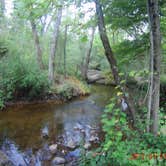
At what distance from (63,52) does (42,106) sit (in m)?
4.49

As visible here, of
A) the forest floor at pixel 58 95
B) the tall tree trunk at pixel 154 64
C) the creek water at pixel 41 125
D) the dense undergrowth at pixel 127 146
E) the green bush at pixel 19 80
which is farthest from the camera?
the forest floor at pixel 58 95

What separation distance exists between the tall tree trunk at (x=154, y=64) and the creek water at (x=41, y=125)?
243cm

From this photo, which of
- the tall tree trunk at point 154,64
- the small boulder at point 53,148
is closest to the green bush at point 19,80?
the small boulder at point 53,148

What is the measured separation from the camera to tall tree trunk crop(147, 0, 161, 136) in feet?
7.42

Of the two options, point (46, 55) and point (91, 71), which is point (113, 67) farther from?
point (91, 71)

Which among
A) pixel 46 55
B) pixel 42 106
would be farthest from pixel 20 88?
pixel 46 55

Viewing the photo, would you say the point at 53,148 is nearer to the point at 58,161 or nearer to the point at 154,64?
the point at 58,161

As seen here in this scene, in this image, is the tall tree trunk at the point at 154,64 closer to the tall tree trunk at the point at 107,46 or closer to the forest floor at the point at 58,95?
the tall tree trunk at the point at 107,46

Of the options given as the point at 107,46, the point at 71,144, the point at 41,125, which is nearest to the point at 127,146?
the point at 107,46

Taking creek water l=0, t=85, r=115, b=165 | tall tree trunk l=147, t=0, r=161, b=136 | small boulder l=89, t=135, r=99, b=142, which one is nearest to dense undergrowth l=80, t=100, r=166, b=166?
tall tree trunk l=147, t=0, r=161, b=136

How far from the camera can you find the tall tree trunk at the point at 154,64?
7.42ft

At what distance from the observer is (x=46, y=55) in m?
10.9

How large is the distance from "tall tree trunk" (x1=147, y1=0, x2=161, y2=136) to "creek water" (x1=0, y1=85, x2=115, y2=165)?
243 centimetres

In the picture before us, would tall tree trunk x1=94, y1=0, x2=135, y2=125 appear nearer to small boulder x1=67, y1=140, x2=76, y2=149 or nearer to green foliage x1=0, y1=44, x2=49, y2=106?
small boulder x1=67, y1=140, x2=76, y2=149
